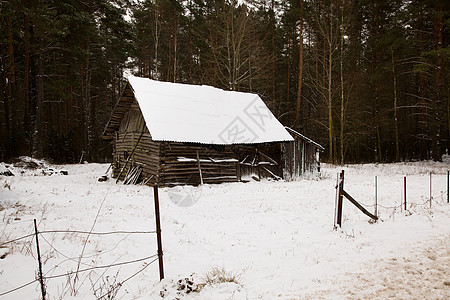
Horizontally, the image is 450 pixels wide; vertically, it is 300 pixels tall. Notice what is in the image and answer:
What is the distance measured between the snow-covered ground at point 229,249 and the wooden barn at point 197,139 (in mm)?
4080

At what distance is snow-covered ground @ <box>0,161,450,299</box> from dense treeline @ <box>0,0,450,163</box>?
42.5 feet

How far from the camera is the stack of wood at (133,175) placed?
599 inches

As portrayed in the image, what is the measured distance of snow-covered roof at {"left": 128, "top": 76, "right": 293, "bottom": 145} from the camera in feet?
46.9

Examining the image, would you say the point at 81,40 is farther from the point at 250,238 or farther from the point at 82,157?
the point at 250,238

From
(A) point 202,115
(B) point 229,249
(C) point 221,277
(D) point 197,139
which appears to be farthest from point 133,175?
(C) point 221,277

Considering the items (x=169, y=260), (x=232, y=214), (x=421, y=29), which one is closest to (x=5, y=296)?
(x=169, y=260)

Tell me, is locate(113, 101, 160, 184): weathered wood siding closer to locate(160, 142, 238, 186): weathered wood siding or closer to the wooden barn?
the wooden barn

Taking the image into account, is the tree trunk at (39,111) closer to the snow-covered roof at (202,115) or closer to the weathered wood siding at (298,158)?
the snow-covered roof at (202,115)

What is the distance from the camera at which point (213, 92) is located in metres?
18.6

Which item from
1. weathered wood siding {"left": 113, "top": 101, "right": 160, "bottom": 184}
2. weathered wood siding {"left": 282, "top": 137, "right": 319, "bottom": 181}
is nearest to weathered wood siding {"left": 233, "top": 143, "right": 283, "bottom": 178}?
weathered wood siding {"left": 282, "top": 137, "right": 319, "bottom": 181}

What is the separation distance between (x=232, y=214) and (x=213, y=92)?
11.5m

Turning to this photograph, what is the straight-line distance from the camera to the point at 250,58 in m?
22.8

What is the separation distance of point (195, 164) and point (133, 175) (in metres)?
3.69

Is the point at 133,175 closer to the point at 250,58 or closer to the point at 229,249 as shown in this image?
the point at 229,249
